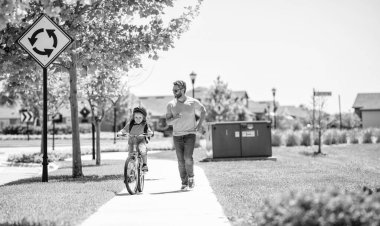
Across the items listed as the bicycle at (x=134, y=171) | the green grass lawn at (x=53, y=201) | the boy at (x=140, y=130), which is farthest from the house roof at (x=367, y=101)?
the bicycle at (x=134, y=171)

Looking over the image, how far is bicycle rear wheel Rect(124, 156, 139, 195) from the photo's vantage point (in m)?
9.04

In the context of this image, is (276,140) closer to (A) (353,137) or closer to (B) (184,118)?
(A) (353,137)

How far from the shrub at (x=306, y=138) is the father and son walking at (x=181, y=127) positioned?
77.4 feet

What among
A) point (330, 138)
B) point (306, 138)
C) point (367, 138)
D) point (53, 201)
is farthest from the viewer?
point (367, 138)

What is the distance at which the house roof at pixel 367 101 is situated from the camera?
88906 millimetres

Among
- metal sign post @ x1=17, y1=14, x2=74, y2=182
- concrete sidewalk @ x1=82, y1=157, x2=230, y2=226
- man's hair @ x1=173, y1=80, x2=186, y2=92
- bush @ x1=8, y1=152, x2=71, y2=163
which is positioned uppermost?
metal sign post @ x1=17, y1=14, x2=74, y2=182

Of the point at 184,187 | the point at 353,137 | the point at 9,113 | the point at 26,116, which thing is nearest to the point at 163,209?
the point at 184,187

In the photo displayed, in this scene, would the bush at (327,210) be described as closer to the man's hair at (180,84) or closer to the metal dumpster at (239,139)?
the man's hair at (180,84)

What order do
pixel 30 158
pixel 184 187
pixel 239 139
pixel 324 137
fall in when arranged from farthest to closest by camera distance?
1. pixel 324 137
2. pixel 30 158
3. pixel 239 139
4. pixel 184 187

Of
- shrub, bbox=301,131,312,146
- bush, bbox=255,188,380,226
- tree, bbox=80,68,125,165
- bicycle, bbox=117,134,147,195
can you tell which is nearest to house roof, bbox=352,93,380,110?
shrub, bbox=301,131,312,146

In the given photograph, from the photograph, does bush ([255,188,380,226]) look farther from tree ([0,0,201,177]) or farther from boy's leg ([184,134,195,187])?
tree ([0,0,201,177])

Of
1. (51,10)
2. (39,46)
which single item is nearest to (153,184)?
(39,46)

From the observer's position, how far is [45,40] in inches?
428

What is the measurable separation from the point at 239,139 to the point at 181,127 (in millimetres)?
9703
